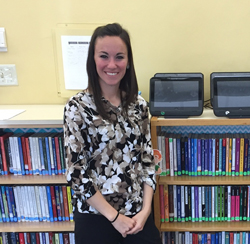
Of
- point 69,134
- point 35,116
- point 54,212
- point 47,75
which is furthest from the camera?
point 47,75

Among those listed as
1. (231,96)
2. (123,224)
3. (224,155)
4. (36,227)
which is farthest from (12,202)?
(231,96)

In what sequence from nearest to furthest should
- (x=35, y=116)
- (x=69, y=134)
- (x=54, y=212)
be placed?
(x=69, y=134) → (x=35, y=116) → (x=54, y=212)

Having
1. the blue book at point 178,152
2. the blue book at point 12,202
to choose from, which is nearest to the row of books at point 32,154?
the blue book at point 12,202

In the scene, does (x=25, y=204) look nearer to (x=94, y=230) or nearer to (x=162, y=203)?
(x=94, y=230)

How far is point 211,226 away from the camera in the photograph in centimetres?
144

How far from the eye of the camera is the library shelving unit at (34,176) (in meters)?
1.30

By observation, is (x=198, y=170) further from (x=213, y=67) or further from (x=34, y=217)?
(x=34, y=217)

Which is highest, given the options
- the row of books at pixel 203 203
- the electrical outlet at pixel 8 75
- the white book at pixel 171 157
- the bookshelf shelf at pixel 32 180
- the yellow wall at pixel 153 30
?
the yellow wall at pixel 153 30

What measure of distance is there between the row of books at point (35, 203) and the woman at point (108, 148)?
0.39 metres

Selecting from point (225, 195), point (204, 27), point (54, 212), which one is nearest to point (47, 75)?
point (54, 212)

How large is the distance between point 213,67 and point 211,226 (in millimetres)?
900

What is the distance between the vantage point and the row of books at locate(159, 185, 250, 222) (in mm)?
1441

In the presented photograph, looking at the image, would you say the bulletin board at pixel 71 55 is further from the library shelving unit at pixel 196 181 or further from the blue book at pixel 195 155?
the blue book at pixel 195 155

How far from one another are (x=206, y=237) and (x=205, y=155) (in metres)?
0.49
